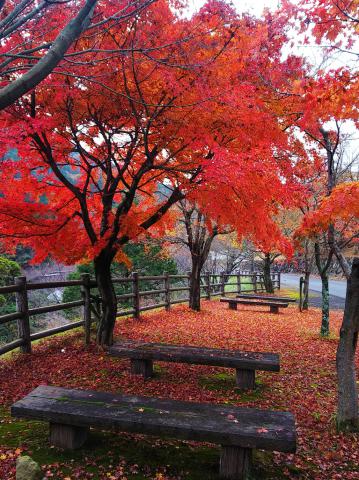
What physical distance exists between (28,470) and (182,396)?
7.73ft

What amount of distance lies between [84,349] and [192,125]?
15.2 ft

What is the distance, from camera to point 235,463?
306 centimetres

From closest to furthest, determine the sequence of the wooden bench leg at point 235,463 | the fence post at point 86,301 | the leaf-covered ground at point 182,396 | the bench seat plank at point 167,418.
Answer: the bench seat plank at point 167,418 < the wooden bench leg at point 235,463 < the leaf-covered ground at point 182,396 < the fence post at point 86,301

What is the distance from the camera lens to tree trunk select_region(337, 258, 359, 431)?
3.87 metres

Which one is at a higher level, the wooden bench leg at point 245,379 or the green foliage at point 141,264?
the green foliage at point 141,264

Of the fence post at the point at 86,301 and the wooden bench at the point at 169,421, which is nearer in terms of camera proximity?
the wooden bench at the point at 169,421

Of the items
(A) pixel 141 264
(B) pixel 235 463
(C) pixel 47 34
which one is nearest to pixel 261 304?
(A) pixel 141 264

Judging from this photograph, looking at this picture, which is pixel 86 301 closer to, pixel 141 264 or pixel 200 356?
pixel 200 356

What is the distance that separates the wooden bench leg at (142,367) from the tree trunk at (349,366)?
2.75 meters

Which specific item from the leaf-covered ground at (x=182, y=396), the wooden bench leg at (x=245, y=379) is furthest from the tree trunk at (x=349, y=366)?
the wooden bench leg at (x=245, y=379)

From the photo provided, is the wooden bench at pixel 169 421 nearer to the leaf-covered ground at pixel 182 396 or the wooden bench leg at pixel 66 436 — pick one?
the wooden bench leg at pixel 66 436

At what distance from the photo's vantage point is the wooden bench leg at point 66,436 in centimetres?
343

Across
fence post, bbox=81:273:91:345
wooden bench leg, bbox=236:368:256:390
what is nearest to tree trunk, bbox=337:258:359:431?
wooden bench leg, bbox=236:368:256:390

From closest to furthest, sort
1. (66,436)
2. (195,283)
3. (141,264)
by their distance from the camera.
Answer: (66,436) → (195,283) → (141,264)
